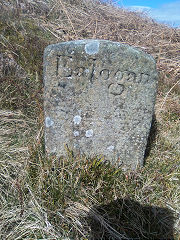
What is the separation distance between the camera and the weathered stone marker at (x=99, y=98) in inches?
75.0

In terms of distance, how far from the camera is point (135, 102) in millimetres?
2102

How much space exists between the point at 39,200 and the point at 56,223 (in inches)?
10.8

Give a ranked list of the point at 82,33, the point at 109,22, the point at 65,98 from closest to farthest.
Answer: the point at 65,98
the point at 82,33
the point at 109,22

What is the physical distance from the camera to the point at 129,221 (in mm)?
1967

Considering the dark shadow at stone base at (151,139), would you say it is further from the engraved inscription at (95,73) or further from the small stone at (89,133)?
the engraved inscription at (95,73)

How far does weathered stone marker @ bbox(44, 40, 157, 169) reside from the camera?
1.91m

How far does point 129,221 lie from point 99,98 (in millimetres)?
1217

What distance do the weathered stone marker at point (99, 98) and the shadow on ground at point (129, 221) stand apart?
20.8 inches

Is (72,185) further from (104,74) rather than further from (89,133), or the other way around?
(104,74)

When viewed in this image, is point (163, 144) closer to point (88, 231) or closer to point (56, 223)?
point (88, 231)

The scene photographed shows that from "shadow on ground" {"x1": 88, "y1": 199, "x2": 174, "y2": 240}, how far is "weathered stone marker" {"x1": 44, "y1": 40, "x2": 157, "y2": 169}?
1.74 ft

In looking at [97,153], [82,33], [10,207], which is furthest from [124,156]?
[82,33]

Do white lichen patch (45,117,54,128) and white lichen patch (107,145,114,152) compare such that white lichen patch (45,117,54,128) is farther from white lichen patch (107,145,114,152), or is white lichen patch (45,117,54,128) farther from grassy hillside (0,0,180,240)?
white lichen patch (107,145,114,152)

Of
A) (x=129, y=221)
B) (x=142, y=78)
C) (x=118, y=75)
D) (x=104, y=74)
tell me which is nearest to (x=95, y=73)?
(x=104, y=74)
